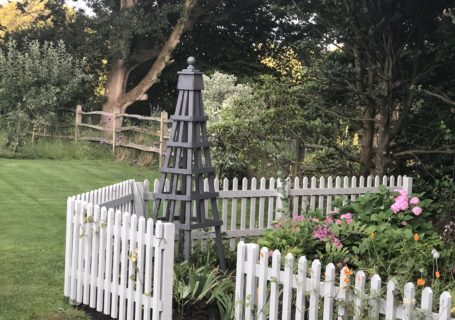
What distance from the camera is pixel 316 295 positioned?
152 inches

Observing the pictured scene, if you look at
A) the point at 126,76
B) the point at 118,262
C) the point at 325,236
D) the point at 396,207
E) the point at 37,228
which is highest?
the point at 126,76

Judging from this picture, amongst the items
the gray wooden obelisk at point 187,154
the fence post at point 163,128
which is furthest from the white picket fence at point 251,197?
the fence post at point 163,128

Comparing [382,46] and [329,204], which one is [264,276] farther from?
[382,46]

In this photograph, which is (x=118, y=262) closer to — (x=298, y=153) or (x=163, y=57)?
(x=298, y=153)

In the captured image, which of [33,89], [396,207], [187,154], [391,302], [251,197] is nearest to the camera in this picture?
[391,302]

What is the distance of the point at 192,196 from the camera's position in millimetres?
5617

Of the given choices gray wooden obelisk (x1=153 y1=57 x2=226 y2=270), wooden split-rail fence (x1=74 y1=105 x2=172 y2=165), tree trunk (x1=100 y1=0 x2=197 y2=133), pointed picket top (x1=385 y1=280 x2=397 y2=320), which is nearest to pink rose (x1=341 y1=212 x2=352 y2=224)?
gray wooden obelisk (x1=153 y1=57 x2=226 y2=270)

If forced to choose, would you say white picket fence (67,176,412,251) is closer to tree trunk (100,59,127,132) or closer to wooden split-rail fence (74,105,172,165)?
wooden split-rail fence (74,105,172,165)

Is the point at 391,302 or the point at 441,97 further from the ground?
the point at 441,97

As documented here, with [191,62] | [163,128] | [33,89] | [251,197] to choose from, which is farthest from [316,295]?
[33,89]

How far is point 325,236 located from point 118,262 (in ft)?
5.70

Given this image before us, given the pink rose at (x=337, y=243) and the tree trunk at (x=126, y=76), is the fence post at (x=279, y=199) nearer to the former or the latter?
the pink rose at (x=337, y=243)

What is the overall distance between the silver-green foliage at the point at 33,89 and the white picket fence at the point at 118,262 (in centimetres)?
1342

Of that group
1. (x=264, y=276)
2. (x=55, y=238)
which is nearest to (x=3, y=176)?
(x=55, y=238)
